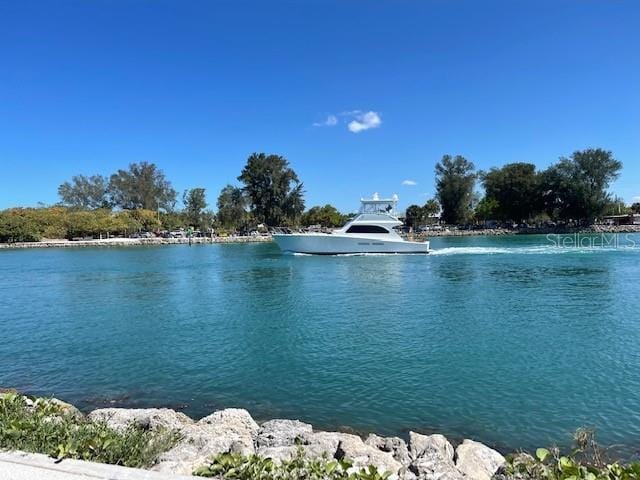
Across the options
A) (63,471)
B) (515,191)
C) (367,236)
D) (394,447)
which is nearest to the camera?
(63,471)

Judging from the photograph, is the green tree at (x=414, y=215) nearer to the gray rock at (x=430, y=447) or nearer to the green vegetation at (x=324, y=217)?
the green vegetation at (x=324, y=217)

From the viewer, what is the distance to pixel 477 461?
6750mm

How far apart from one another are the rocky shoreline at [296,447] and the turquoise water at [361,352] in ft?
5.51

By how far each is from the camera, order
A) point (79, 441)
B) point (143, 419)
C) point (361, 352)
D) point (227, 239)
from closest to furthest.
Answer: point (79, 441) < point (143, 419) < point (361, 352) < point (227, 239)

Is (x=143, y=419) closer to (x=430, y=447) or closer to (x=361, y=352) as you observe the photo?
(x=430, y=447)

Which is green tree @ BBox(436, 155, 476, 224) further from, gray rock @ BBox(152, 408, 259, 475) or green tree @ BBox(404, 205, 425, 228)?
gray rock @ BBox(152, 408, 259, 475)

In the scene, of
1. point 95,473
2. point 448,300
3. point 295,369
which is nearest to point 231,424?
point 95,473

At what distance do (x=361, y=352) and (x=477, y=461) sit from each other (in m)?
7.41

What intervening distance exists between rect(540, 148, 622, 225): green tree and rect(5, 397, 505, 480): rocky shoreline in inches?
4345

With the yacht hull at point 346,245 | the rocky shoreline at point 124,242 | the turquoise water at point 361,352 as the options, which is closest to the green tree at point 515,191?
the rocky shoreline at point 124,242

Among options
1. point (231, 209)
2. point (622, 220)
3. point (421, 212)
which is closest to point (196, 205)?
point (231, 209)

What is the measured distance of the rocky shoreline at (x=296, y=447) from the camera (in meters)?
5.82

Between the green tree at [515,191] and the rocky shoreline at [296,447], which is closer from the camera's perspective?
the rocky shoreline at [296,447]

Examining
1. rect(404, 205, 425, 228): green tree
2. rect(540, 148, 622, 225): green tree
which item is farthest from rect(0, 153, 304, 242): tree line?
rect(540, 148, 622, 225): green tree
